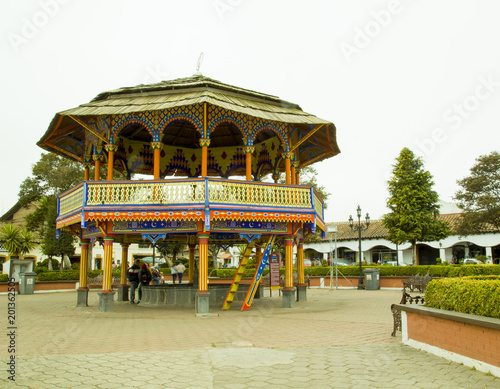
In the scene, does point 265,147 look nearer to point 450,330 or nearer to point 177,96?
point 177,96

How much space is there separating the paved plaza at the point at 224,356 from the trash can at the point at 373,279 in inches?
612

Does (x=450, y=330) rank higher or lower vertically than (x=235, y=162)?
lower

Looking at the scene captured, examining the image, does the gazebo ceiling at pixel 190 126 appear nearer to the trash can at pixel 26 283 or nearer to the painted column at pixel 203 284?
the painted column at pixel 203 284

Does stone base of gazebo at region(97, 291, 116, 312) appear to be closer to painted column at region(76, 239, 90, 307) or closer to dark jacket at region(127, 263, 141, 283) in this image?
painted column at region(76, 239, 90, 307)

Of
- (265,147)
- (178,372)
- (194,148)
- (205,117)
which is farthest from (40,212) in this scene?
(178,372)

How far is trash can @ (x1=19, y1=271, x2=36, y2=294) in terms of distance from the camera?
2791 centimetres

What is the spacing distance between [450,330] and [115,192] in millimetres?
11474

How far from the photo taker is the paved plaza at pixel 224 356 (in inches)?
248

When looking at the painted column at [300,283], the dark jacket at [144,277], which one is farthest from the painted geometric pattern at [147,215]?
the painted column at [300,283]

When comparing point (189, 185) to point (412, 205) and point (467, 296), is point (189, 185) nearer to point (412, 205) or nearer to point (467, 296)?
point (467, 296)

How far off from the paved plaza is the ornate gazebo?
3407mm

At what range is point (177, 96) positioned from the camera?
16.8 m

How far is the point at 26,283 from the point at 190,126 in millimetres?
15676

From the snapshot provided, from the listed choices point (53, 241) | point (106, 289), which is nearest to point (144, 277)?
point (106, 289)
